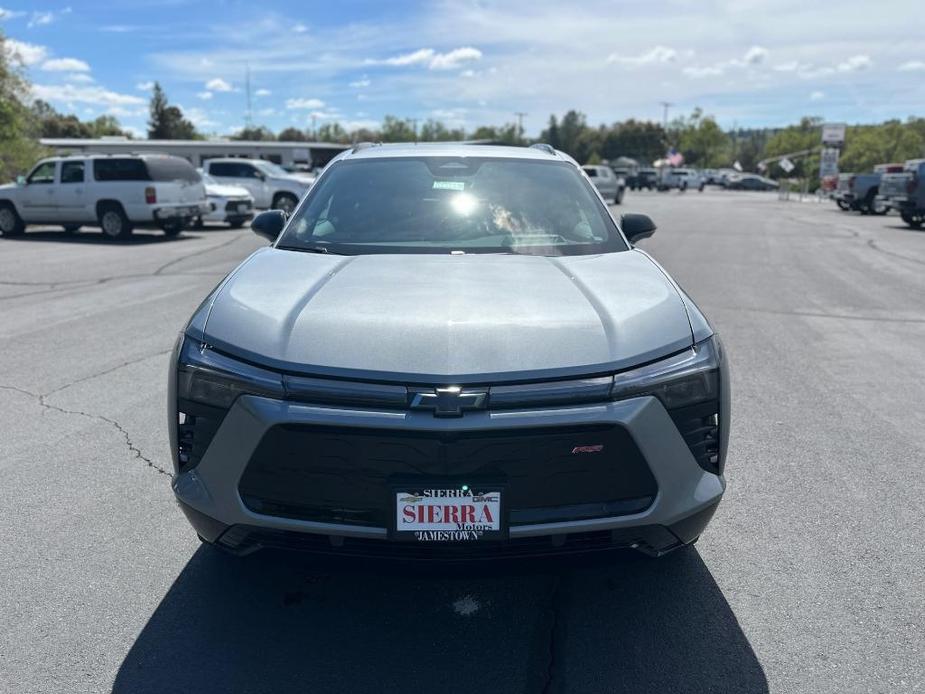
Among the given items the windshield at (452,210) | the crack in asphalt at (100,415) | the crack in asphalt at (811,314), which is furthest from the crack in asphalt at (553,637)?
the crack in asphalt at (811,314)

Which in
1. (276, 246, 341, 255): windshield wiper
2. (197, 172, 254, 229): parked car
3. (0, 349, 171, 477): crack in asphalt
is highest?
(276, 246, 341, 255): windshield wiper

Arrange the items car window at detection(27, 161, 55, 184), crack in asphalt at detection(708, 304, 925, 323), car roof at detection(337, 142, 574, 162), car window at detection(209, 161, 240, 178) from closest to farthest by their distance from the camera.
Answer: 1. car roof at detection(337, 142, 574, 162)
2. crack in asphalt at detection(708, 304, 925, 323)
3. car window at detection(27, 161, 55, 184)
4. car window at detection(209, 161, 240, 178)

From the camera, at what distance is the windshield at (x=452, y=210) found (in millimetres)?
3889

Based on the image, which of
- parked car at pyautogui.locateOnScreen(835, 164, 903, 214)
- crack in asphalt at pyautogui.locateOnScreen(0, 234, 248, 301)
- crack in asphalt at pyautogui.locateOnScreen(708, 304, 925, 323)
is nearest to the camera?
crack in asphalt at pyautogui.locateOnScreen(708, 304, 925, 323)

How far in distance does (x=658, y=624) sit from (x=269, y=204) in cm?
2312

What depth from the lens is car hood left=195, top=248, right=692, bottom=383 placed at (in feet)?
8.30

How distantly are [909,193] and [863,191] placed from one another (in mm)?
8747

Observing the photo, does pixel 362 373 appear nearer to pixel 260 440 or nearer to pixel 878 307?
pixel 260 440

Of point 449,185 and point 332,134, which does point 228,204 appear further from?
point 332,134

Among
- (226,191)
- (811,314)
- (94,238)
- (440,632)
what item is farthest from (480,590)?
(226,191)

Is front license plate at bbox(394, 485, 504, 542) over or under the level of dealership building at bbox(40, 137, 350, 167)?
under

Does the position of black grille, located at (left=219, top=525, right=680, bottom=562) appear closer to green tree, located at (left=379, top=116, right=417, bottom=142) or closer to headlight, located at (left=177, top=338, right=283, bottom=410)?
headlight, located at (left=177, top=338, right=283, bottom=410)

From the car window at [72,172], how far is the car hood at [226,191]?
362 centimetres

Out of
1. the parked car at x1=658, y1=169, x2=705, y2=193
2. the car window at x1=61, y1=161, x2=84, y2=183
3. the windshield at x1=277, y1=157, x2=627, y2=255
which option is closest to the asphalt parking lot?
the windshield at x1=277, y1=157, x2=627, y2=255
